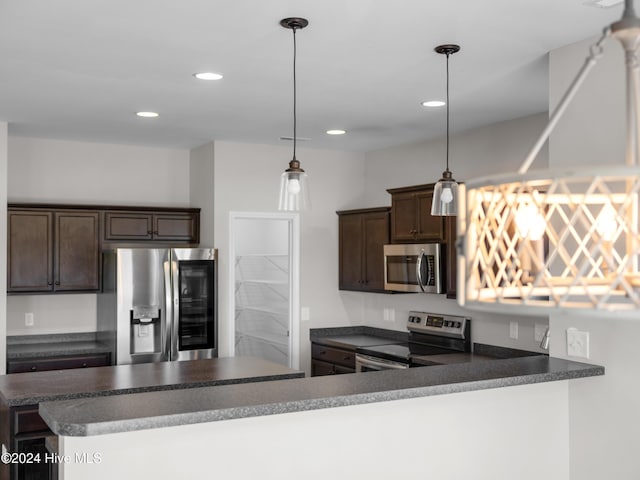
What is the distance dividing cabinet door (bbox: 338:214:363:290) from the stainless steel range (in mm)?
649

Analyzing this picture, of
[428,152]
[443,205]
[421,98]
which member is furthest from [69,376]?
[428,152]

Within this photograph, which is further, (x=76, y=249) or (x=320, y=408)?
(x=76, y=249)

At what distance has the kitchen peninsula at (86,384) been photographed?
342 cm

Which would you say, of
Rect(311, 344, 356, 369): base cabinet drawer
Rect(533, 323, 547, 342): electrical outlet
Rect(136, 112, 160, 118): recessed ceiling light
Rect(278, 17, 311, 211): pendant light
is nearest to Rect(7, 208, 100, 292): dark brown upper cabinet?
Rect(136, 112, 160, 118): recessed ceiling light

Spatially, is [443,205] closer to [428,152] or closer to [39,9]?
[39,9]

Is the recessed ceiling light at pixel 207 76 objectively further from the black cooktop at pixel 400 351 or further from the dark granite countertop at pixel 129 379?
the black cooktop at pixel 400 351

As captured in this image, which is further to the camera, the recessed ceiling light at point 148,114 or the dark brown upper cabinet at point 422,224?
the dark brown upper cabinet at point 422,224

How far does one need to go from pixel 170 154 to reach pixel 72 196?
945 millimetres

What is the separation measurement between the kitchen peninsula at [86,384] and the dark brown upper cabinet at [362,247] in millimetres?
1897

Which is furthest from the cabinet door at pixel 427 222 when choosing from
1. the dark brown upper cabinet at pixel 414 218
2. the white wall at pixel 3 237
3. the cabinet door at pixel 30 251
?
the white wall at pixel 3 237

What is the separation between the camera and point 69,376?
3.87m

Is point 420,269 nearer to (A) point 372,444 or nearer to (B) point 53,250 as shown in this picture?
(A) point 372,444

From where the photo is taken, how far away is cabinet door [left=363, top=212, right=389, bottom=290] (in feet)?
19.2

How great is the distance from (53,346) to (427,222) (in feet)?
10.3
